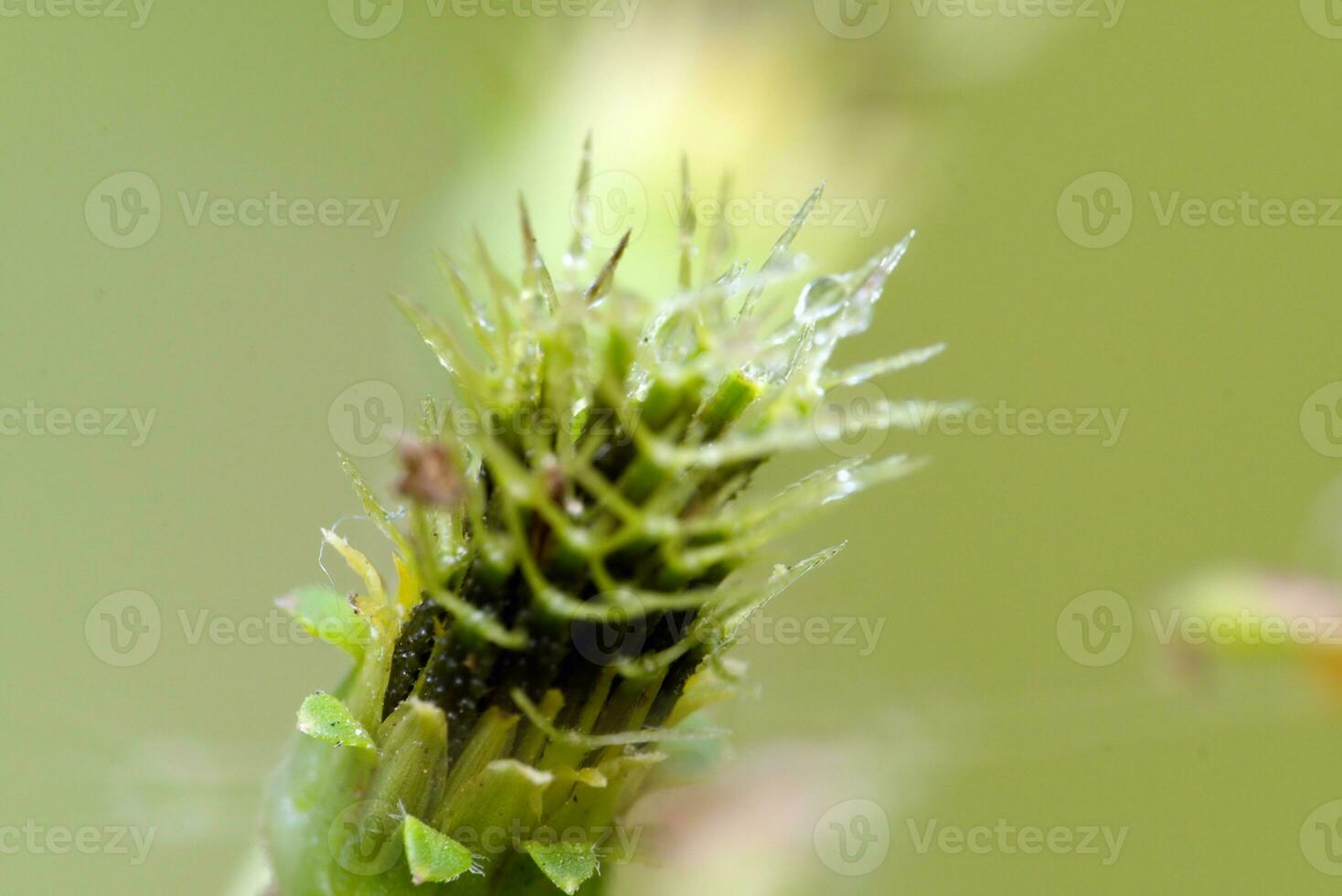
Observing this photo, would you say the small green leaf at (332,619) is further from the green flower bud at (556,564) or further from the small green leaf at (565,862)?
the small green leaf at (565,862)

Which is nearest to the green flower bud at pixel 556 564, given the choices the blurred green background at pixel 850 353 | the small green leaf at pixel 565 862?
the small green leaf at pixel 565 862

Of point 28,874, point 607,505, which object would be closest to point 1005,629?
point 28,874

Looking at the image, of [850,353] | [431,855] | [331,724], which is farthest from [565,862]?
[850,353]

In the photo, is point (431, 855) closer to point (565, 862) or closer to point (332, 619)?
point (565, 862)

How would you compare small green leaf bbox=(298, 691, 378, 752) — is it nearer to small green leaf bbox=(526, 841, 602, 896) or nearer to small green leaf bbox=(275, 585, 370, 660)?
small green leaf bbox=(275, 585, 370, 660)

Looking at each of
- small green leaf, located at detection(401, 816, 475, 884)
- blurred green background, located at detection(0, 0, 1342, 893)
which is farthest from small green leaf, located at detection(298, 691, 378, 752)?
blurred green background, located at detection(0, 0, 1342, 893)

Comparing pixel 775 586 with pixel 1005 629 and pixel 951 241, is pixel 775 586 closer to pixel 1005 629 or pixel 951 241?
pixel 1005 629
